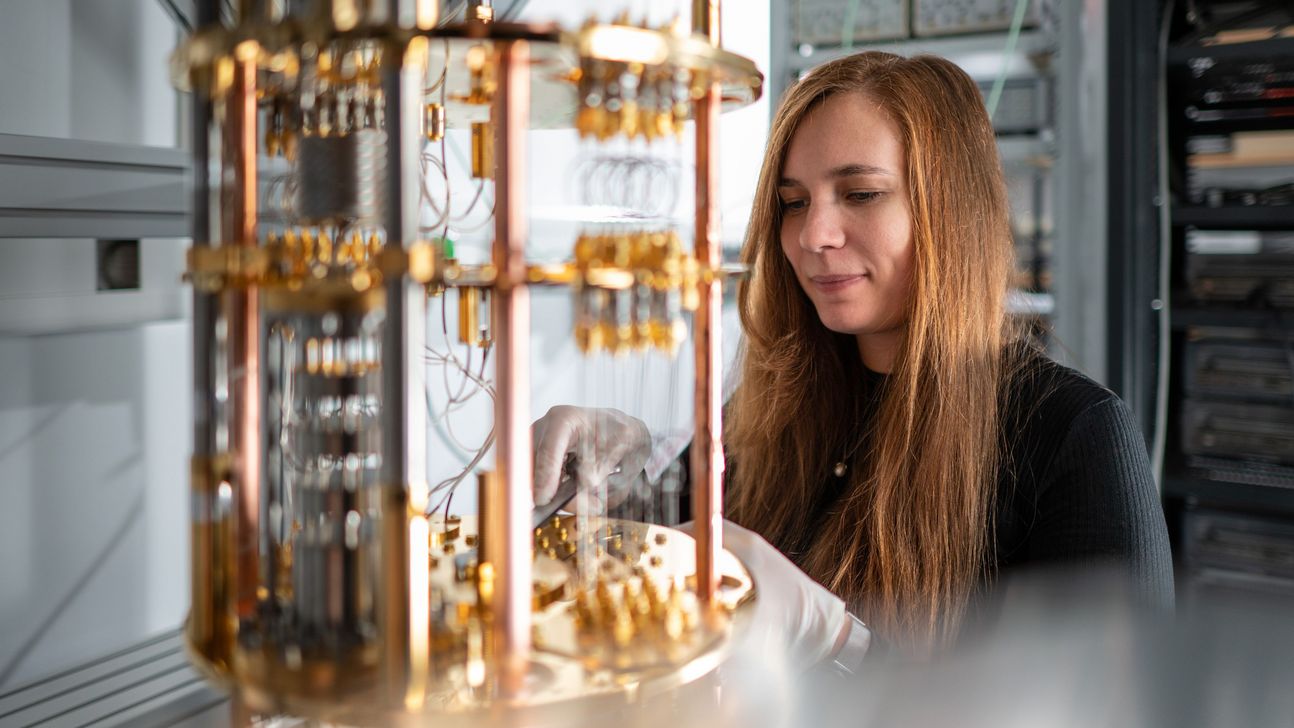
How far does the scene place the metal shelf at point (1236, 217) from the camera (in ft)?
6.43

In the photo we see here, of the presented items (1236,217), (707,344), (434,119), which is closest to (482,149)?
(434,119)

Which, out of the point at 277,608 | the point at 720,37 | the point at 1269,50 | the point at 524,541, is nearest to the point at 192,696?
the point at 277,608

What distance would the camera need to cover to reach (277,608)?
1.84 ft

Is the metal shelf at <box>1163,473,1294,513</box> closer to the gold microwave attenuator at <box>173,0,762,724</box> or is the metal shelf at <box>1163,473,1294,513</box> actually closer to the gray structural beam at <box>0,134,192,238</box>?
the gold microwave attenuator at <box>173,0,762,724</box>

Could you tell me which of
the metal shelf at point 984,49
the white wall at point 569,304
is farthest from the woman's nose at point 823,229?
the metal shelf at point 984,49

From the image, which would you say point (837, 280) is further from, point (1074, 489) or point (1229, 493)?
point (1229, 493)

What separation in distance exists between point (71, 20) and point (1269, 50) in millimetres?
1928

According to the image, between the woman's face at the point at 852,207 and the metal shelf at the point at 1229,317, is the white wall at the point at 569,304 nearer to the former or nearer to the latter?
the woman's face at the point at 852,207

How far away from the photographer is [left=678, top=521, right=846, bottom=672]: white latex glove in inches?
29.8

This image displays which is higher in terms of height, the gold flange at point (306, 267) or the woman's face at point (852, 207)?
the woman's face at point (852, 207)

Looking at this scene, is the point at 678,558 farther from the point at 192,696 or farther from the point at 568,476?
the point at 192,696

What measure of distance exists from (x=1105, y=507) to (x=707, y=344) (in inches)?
26.5

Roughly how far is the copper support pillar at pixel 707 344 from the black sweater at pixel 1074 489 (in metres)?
0.61

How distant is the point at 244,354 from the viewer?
0.57m
